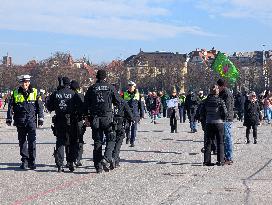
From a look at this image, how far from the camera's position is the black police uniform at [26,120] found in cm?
1290

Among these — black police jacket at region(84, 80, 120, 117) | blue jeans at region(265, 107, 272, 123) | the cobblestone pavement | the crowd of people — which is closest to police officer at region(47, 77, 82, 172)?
the crowd of people

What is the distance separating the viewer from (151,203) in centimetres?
902

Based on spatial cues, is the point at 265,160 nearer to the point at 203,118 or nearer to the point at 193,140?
the point at 203,118

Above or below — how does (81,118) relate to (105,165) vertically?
above

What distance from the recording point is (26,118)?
1289cm

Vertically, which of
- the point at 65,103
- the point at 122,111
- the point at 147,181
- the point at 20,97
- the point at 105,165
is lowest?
the point at 147,181

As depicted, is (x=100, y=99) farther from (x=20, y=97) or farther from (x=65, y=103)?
(x=20, y=97)

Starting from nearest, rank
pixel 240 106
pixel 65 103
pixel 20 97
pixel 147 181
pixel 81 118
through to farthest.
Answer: pixel 147 181 < pixel 65 103 < pixel 81 118 < pixel 20 97 < pixel 240 106

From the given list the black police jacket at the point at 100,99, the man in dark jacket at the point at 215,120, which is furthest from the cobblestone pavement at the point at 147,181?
the black police jacket at the point at 100,99

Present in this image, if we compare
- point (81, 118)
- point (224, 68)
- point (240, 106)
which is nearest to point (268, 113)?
point (240, 106)

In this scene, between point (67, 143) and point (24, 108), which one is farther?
point (24, 108)

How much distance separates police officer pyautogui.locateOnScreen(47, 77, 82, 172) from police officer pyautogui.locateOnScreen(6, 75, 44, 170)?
49cm

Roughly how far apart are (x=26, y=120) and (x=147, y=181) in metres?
3.11

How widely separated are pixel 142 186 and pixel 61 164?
2.55 metres
